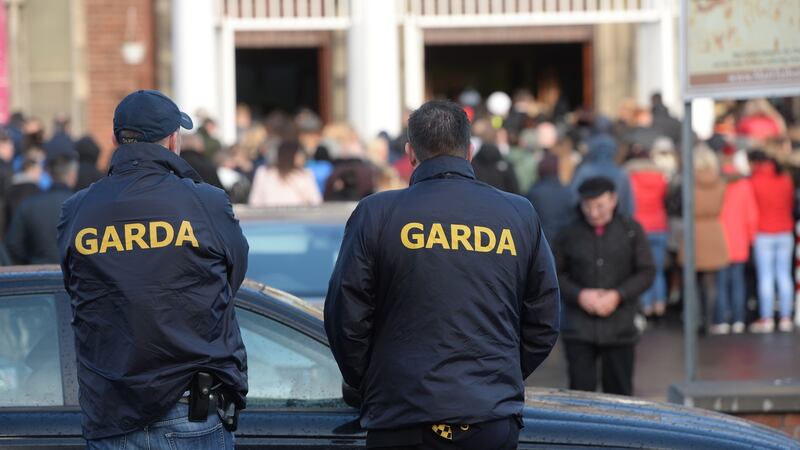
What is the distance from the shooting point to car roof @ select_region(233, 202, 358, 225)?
9.49 m

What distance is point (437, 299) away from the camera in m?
4.49

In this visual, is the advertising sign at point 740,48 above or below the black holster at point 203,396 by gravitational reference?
above

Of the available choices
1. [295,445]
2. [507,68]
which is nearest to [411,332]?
[295,445]

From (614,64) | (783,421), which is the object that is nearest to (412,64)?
(614,64)

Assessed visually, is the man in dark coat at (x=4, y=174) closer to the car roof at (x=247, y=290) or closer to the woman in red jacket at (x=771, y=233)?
the woman in red jacket at (x=771, y=233)

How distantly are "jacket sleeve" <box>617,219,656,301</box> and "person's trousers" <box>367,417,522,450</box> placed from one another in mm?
4509

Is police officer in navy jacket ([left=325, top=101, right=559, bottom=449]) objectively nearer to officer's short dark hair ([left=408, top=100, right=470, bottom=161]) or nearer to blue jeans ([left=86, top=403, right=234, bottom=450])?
officer's short dark hair ([left=408, top=100, right=470, bottom=161])

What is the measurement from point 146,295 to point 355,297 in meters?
0.63

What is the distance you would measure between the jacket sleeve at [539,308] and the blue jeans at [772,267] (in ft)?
31.2

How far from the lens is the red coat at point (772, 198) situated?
13.7m

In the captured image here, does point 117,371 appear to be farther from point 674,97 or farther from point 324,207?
point 674,97

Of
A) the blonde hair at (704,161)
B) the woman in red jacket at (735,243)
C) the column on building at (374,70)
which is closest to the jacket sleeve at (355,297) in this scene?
the blonde hair at (704,161)

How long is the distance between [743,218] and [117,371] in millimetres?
10164

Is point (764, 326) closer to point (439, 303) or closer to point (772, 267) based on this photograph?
point (772, 267)
